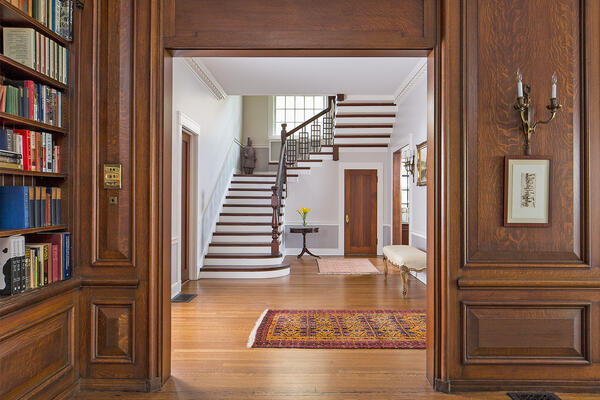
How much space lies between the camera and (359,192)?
362 inches

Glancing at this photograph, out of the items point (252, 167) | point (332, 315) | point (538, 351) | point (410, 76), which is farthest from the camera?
point (252, 167)

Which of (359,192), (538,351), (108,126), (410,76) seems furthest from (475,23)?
(359,192)

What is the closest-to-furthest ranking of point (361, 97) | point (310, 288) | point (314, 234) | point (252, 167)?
point (310, 288) → point (361, 97) → point (314, 234) → point (252, 167)

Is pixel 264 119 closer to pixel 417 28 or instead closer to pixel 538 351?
pixel 417 28

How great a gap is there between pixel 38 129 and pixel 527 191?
9.99 ft

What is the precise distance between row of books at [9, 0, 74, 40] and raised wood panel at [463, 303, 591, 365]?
119 inches

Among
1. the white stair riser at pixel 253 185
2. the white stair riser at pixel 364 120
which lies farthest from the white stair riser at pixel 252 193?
the white stair riser at pixel 364 120

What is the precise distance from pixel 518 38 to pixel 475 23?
0.29 meters

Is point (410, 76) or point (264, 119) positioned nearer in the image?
point (410, 76)

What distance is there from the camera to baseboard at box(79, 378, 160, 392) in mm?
2674

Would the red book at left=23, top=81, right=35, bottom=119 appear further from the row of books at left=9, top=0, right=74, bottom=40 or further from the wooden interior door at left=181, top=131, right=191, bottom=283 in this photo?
the wooden interior door at left=181, top=131, right=191, bottom=283

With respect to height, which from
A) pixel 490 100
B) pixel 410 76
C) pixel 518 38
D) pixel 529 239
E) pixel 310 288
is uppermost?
pixel 410 76

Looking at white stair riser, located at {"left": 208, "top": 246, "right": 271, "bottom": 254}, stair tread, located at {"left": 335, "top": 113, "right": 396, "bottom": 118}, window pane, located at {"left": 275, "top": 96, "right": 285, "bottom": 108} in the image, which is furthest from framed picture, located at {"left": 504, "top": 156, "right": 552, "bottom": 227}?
window pane, located at {"left": 275, "top": 96, "right": 285, "bottom": 108}

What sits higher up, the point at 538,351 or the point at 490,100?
the point at 490,100
